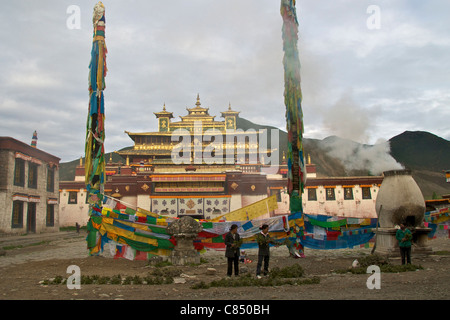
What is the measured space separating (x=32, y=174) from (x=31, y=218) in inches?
138

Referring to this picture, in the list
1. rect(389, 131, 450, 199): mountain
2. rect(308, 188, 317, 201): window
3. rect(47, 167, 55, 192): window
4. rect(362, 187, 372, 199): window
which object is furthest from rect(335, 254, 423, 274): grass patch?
rect(389, 131, 450, 199): mountain

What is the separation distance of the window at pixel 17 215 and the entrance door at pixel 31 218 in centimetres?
158

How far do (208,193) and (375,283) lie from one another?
24.1 metres

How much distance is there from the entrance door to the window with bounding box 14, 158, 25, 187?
2.22 m

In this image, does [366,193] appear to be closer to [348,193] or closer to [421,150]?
[348,193]

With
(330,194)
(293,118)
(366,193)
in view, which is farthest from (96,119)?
(366,193)

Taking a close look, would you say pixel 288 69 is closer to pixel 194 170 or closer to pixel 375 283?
pixel 375 283

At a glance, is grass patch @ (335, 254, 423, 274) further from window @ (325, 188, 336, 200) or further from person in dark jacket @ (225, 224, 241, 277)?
window @ (325, 188, 336, 200)

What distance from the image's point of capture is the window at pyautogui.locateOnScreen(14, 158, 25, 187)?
2467cm

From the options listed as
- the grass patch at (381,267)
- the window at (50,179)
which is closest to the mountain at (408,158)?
the window at (50,179)

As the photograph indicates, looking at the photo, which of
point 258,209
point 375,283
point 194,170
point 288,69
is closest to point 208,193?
point 194,170

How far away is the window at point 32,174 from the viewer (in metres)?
26.6

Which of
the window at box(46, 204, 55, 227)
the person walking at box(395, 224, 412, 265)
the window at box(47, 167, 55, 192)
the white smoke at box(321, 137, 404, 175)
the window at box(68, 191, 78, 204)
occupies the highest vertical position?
the white smoke at box(321, 137, 404, 175)

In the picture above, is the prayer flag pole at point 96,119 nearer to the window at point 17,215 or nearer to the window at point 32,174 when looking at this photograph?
the window at point 17,215
